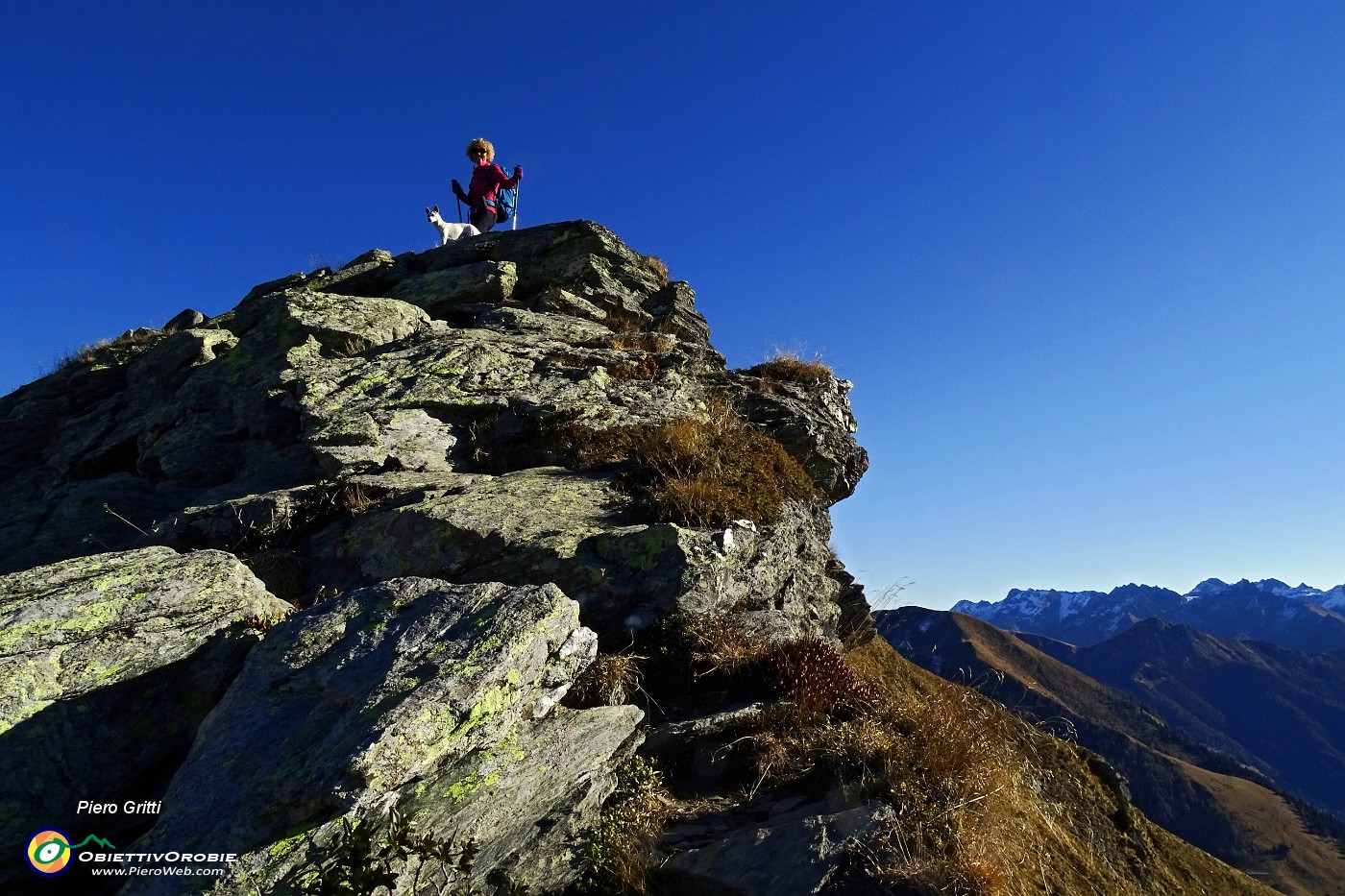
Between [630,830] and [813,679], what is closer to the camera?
[630,830]

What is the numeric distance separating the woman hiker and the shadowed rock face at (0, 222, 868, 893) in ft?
18.2

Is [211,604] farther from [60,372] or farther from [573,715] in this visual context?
[60,372]

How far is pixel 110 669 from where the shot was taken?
21.8 feet

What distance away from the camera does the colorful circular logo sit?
17.7 ft

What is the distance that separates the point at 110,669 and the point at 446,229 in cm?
2003

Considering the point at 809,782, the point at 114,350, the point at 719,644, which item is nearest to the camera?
the point at 809,782

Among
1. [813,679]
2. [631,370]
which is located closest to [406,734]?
[813,679]

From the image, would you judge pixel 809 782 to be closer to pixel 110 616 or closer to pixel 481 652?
pixel 481 652

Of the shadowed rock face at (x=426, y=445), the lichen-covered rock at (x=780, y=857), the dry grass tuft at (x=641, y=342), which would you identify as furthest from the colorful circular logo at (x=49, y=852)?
the dry grass tuft at (x=641, y=342)

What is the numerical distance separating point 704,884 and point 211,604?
6.31 meters

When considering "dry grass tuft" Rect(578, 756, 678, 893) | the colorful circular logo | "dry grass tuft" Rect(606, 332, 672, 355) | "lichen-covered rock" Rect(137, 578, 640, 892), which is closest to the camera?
"lichen-covered rock" Rect(137, 578, 640, 892)

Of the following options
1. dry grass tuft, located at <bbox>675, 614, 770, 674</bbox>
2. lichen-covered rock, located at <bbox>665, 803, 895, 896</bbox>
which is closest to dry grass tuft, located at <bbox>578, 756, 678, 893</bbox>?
lichen-covered rock, located at <bbox>665, 803, 895, 896</bbox>

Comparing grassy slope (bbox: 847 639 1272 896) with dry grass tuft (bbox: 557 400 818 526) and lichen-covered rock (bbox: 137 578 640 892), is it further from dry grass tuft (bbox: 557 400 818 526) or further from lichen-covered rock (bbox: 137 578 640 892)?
lichen-covered rock (bbox: 137 578 640 892)

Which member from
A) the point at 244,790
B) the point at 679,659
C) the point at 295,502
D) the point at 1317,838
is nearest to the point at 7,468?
the point at 295,502
